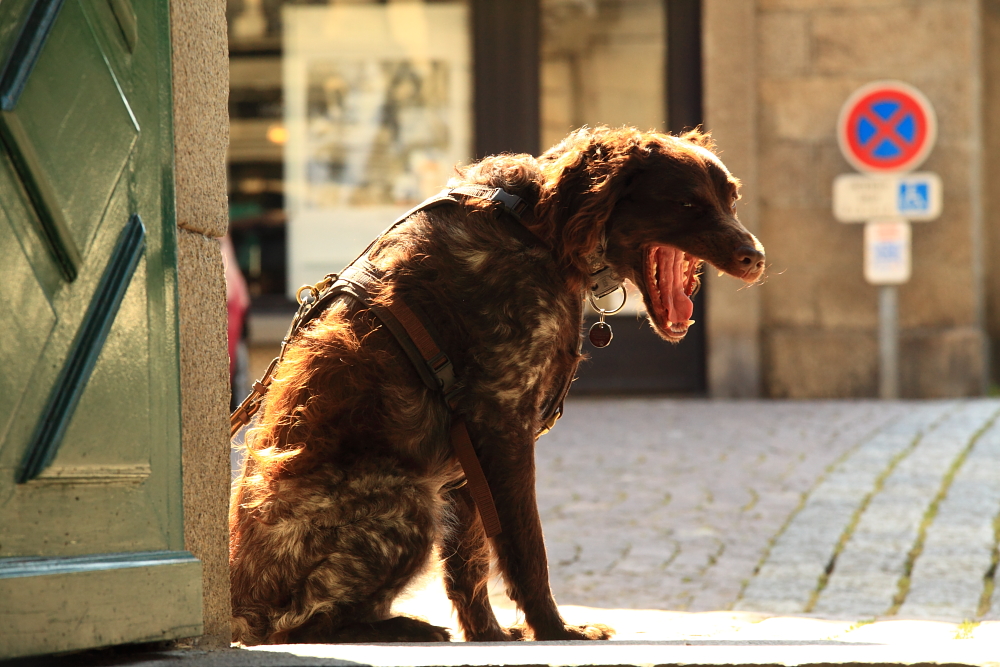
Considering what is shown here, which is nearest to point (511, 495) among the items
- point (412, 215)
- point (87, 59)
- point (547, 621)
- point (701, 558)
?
point (547, 621)

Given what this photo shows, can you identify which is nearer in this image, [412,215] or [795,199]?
[412,215]

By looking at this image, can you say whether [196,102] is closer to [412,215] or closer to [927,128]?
[412,215]

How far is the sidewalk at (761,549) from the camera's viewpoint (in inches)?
112

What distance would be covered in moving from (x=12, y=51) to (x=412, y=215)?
1.21 meters

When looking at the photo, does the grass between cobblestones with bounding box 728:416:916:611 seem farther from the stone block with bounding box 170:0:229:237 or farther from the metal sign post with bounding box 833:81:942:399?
the stone block with bounding box 170:0:229:237

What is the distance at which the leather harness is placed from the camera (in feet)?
10.3

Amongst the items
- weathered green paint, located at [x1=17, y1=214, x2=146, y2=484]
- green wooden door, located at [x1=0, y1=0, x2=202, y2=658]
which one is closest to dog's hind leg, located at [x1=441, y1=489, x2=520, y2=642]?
green wooden door, located at [x1=0, y1=0, x2=202, y2=658]

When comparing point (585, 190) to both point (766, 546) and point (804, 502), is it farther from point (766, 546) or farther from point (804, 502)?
point (804, 502)

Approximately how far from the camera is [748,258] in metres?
3.11

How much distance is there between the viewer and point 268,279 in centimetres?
1231

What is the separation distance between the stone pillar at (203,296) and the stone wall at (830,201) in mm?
8365

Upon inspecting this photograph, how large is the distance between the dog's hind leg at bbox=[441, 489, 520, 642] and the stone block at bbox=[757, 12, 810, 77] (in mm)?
8544


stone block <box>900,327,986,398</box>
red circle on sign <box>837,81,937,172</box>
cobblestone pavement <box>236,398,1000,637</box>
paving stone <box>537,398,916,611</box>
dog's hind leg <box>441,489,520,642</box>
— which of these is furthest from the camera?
stone block <box>900,327,986,398</box>

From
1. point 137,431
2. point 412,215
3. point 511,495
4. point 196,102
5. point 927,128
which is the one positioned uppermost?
point 927,128
